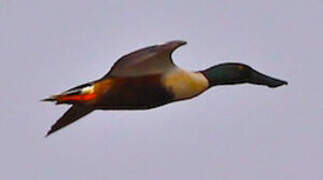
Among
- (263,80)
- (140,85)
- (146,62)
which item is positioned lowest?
(263,80)

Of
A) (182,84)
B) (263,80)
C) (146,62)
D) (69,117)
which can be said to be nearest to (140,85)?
(146,62)

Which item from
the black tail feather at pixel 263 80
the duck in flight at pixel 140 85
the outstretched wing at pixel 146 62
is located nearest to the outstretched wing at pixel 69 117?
the duck in flight at pixel 140 85

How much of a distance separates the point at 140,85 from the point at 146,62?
9.4 inches

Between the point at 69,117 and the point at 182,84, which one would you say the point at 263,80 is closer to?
the point at 182,84

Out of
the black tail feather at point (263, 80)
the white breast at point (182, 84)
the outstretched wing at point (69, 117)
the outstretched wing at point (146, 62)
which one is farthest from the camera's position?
the black tail feather at point (263, 80)

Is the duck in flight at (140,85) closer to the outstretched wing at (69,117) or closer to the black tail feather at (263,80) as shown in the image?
the outstretched wing at (69,117)

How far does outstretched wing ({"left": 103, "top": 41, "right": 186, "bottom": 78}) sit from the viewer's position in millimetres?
10205

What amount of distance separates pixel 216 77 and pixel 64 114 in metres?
1.33

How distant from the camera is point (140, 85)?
34.8 feet

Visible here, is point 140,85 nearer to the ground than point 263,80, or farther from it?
farther from it

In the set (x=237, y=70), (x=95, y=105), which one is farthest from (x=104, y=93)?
(x=237, y=70)

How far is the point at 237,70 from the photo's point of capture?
11.6 m

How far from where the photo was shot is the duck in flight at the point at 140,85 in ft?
33.8

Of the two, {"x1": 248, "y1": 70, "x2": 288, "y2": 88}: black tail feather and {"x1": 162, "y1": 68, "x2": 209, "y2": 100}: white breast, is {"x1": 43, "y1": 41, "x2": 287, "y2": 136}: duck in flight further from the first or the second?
{"x1": 248, "y1": 70, "x2": 288, "y2": 88}: black tail feather
